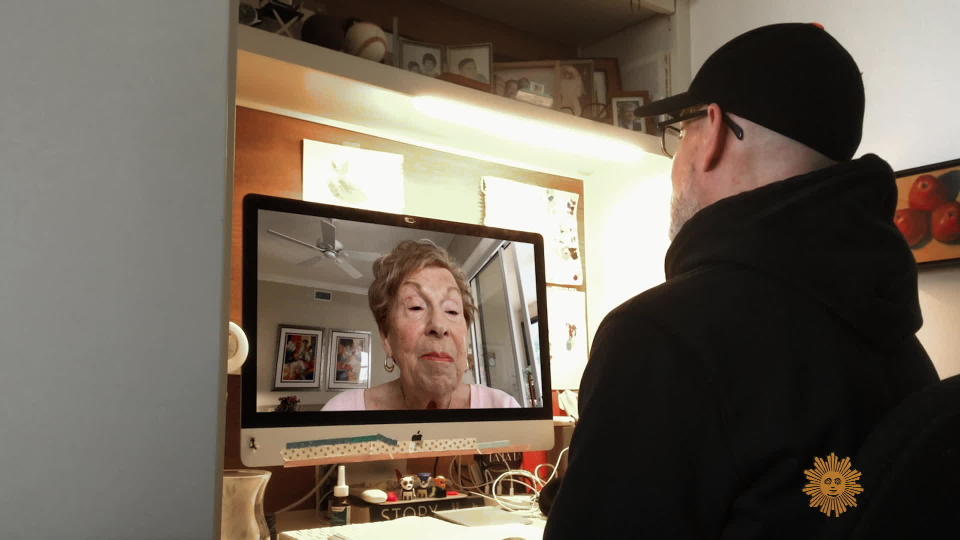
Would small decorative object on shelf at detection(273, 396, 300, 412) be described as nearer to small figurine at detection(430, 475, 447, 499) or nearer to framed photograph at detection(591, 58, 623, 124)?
small figurine at detection(430, 475, 447, 499)

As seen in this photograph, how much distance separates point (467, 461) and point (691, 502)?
1.19 meters

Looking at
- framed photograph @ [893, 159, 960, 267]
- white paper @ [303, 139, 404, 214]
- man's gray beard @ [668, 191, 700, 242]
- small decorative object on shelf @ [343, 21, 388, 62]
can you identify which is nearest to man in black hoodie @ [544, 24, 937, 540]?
man's gray beard @ [668, 191, 700, 242]

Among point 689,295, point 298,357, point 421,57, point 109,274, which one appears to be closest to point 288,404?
point 298,357

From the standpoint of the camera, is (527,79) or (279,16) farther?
(527,79)

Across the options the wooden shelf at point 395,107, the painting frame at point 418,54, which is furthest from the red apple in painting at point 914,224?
the painting frame at point 418,54

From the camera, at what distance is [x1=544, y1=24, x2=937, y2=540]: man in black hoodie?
0.73 metres

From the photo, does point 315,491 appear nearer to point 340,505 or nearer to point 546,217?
Result: point 340,505

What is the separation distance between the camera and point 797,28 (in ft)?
3.42

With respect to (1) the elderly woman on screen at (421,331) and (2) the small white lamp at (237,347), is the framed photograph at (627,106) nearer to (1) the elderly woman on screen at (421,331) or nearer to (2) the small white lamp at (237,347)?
(1) the elderly woman on screen at (421,331)

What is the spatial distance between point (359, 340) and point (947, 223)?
122cm

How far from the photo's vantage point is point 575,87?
2.07 m

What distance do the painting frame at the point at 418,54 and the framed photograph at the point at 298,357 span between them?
2.44ft

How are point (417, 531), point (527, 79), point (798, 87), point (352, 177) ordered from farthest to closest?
point (527, 79)
point (352, 177)
point (417, 531)
point (798, 87)

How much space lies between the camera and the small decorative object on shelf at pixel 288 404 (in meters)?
1.31
